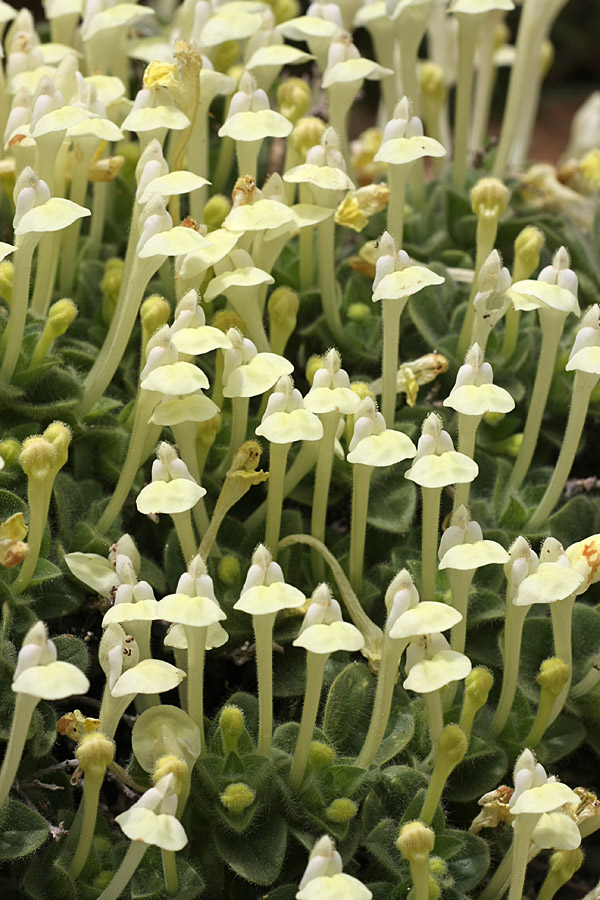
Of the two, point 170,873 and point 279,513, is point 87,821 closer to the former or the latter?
point 170,873

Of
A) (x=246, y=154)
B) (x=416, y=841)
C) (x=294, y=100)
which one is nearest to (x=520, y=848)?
(x=416, y=841)

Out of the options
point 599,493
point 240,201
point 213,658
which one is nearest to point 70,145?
point 240,201

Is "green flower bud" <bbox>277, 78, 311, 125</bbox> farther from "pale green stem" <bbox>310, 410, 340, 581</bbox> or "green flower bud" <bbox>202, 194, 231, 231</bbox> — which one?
"pale green stem" <bbox>310, 410, 340, 581</bbox>

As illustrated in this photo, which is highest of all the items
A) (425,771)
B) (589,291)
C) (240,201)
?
(240,201)

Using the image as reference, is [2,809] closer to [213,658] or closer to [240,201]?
[213,658]

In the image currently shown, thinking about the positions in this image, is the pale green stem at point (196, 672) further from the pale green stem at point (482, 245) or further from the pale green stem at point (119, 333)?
the pale green stem at point (482, 245)

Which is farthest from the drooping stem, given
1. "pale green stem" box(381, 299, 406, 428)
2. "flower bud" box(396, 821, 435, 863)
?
"flower bud" box(396, 821, 435, 863)

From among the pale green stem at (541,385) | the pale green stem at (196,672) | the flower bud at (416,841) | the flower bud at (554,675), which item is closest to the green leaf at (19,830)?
the pale green stem at (196,672)
